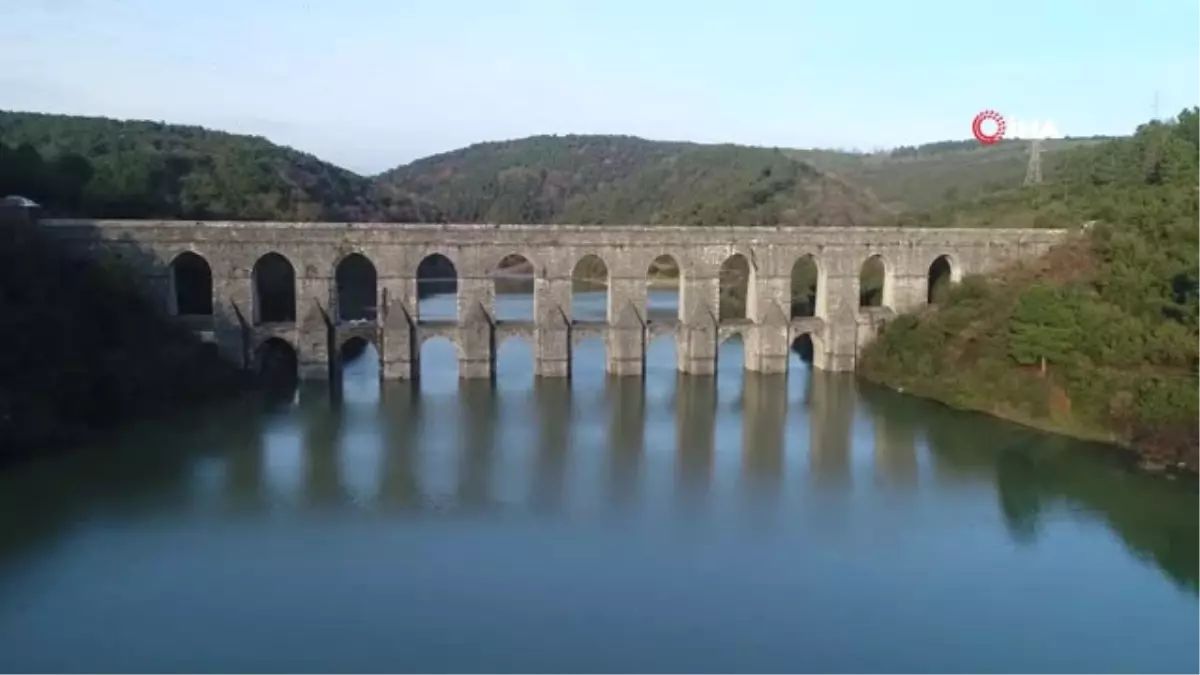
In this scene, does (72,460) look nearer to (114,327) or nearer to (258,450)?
(258,450)

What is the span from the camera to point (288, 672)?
9.80 m

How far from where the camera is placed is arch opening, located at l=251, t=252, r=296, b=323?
89.1ft

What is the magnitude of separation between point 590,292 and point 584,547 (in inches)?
1294

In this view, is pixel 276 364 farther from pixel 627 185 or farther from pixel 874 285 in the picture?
→ pixel 627 185

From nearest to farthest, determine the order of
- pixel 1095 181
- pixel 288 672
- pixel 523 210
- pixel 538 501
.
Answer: pixel 288 672 → pixel 538 501 → pixel 1095 181 → pixel 523 210

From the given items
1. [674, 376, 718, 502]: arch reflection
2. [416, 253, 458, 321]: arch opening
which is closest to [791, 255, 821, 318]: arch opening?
[674, 376, 718, 502]: arch reflection

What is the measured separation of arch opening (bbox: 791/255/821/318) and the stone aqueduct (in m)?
4.10

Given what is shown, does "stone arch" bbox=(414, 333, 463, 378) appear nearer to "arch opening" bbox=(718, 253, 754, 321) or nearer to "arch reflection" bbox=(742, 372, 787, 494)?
"arch reflection" bbox=(742, 372, 787, 494)

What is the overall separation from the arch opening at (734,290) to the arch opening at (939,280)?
5020 mm

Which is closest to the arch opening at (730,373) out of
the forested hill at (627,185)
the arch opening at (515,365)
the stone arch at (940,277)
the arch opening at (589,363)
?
the arch opening at (589,363)

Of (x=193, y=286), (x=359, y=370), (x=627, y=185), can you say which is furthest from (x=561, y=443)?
(x=627, y=185)

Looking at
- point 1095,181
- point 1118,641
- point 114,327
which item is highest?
point 1095,181

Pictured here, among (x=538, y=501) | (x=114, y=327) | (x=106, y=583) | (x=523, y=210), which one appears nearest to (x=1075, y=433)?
(x=538, y=501)

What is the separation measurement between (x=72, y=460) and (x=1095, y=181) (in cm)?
2756
